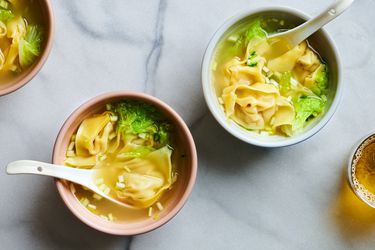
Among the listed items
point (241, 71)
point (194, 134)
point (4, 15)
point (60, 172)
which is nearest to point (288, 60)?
point (241, 71)

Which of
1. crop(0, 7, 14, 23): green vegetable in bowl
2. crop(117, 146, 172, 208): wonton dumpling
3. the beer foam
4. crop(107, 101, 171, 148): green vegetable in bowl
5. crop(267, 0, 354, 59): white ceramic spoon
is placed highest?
crop(0, 7, 14, 23): green vegetable in bowl

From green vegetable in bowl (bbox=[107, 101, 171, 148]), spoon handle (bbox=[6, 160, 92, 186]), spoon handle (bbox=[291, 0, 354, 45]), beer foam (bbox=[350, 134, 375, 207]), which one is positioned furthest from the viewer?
beer foam (bbox=[350, 134, 375, 207])

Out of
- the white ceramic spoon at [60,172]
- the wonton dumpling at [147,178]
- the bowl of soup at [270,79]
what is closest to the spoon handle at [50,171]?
the white ceramic spoon at [60,172]

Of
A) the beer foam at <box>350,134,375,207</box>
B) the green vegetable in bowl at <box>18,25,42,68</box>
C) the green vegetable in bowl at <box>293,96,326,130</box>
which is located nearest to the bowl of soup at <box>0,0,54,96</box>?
the green vegetable in bowl at <box>18,25,42,68</box>

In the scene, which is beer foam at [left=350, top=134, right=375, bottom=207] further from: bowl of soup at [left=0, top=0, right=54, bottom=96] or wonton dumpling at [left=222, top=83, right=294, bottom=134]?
bowl of soup at [left=0, top=0, right=54, bottom=96]

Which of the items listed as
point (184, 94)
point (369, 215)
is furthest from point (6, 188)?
point (369, 215)
